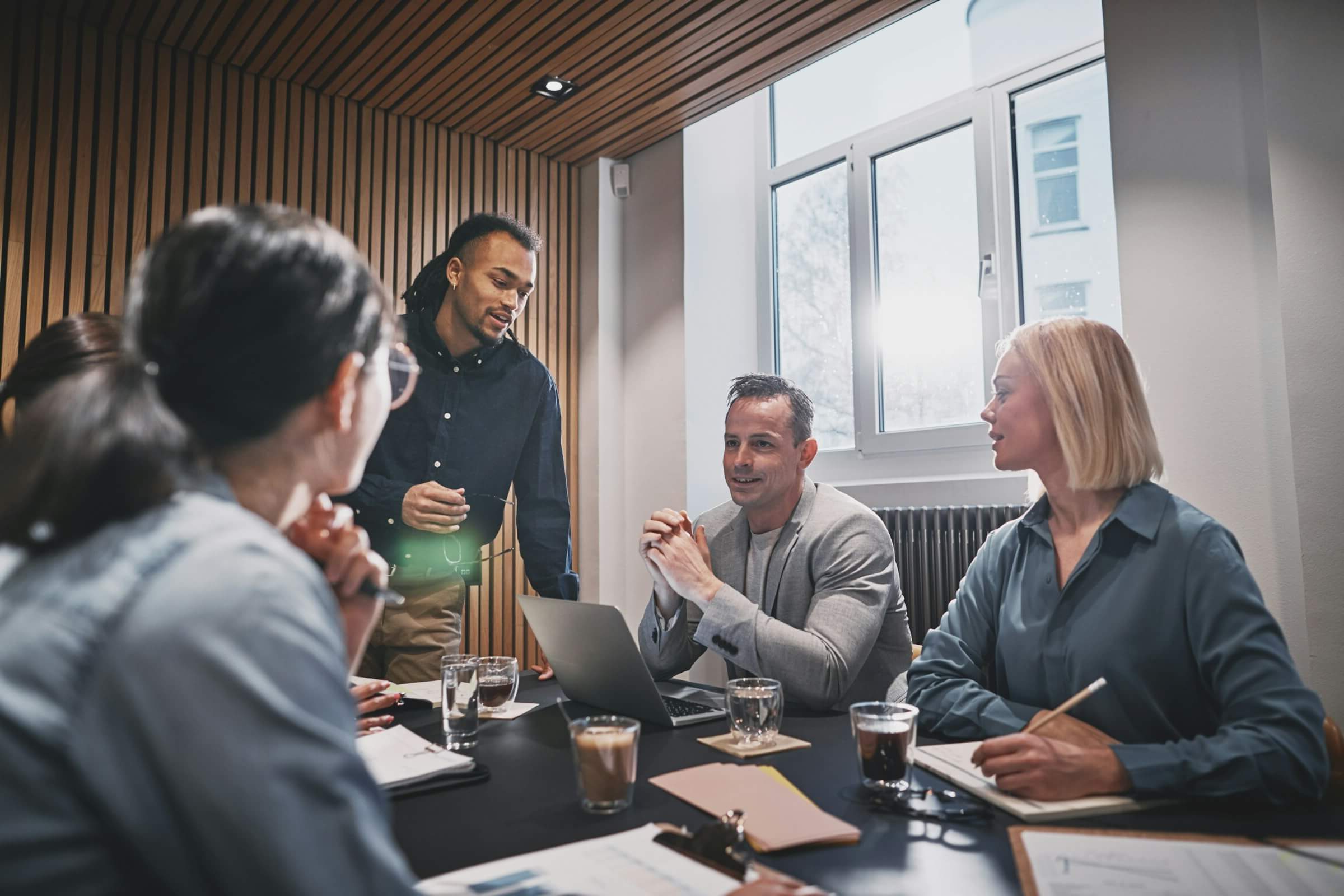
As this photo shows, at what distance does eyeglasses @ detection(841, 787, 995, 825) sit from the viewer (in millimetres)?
1006

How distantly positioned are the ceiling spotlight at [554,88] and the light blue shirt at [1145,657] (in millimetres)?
2851

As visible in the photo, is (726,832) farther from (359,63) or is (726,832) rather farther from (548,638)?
(359,63)

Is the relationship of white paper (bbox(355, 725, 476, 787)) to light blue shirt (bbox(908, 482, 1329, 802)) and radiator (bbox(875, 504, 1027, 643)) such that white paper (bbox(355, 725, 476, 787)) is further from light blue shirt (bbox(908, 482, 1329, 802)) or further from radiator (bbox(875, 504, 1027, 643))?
radiator (bbox(875, 504, 1027, 643))

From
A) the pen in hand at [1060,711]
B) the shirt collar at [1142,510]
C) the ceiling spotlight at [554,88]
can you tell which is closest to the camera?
the pen in hand at [1060,711]

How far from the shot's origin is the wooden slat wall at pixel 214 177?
302 cm

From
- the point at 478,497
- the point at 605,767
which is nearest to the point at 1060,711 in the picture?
the point at 605,767

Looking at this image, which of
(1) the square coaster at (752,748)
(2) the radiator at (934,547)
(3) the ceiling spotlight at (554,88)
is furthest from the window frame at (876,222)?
(1) the square coaster at (752,748)

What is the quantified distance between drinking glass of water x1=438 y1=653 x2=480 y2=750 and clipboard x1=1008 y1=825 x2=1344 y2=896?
83 centimetres

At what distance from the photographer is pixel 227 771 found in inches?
18.6

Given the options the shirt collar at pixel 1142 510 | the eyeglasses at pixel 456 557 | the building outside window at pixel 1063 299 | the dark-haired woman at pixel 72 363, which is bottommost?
the eyeglasses at pixel 456 557

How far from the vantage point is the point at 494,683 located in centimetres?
159

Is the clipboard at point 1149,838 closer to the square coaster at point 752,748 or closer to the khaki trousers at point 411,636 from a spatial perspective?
the square coaster at point 752,748

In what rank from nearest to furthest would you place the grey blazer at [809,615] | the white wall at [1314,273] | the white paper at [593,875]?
the white paper at [593,875], the grey blazer at [809,615], the white wall at [1314,273]

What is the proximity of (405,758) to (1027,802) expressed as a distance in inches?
33.9
